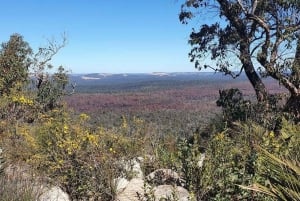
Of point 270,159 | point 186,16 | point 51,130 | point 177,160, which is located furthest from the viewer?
point 186,16

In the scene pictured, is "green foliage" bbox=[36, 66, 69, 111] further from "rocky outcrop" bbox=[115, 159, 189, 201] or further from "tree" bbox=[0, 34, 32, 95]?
"rocky outcrop" bbox=[115, 159, 189, 201]

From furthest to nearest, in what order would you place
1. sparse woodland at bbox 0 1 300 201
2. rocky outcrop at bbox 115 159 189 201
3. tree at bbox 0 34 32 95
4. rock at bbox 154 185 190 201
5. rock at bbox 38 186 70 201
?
tree at bbox 0 34 32 95 < rocky outcrop at bbox 115 159 189 201 < rock at bbox 154 185 190 201 < rock at bbox 38 186 70 201 < sparse woodland at bbox 0 1 300 201

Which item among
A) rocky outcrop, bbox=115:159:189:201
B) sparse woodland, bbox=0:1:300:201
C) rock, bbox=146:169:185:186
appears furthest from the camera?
rock, bbox=146:169:185:186

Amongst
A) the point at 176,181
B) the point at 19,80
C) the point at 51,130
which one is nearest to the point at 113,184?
the point at 176,181

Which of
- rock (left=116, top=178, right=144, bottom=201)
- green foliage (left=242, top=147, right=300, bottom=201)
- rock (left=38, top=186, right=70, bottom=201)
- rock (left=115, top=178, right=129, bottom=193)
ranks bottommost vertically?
rock (left=116, top=178, right=144, bottom=201)

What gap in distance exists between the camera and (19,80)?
71.9ft

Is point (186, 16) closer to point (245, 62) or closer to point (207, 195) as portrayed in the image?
point (245, 62)

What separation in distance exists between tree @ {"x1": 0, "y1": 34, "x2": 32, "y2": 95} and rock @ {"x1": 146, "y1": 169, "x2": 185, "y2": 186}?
1403 cm

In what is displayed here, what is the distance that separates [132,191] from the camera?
6.62m

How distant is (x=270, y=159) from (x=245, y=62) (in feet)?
33.9

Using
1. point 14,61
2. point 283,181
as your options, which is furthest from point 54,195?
point 14,61

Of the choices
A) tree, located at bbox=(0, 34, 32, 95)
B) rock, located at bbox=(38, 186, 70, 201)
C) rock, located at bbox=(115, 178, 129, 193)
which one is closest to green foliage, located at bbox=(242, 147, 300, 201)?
rock, located at bbox=(38, 186, 70, 201)

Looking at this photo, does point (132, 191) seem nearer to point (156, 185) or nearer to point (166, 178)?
point (156, 185)

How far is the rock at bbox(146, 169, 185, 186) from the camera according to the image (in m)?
6.63
